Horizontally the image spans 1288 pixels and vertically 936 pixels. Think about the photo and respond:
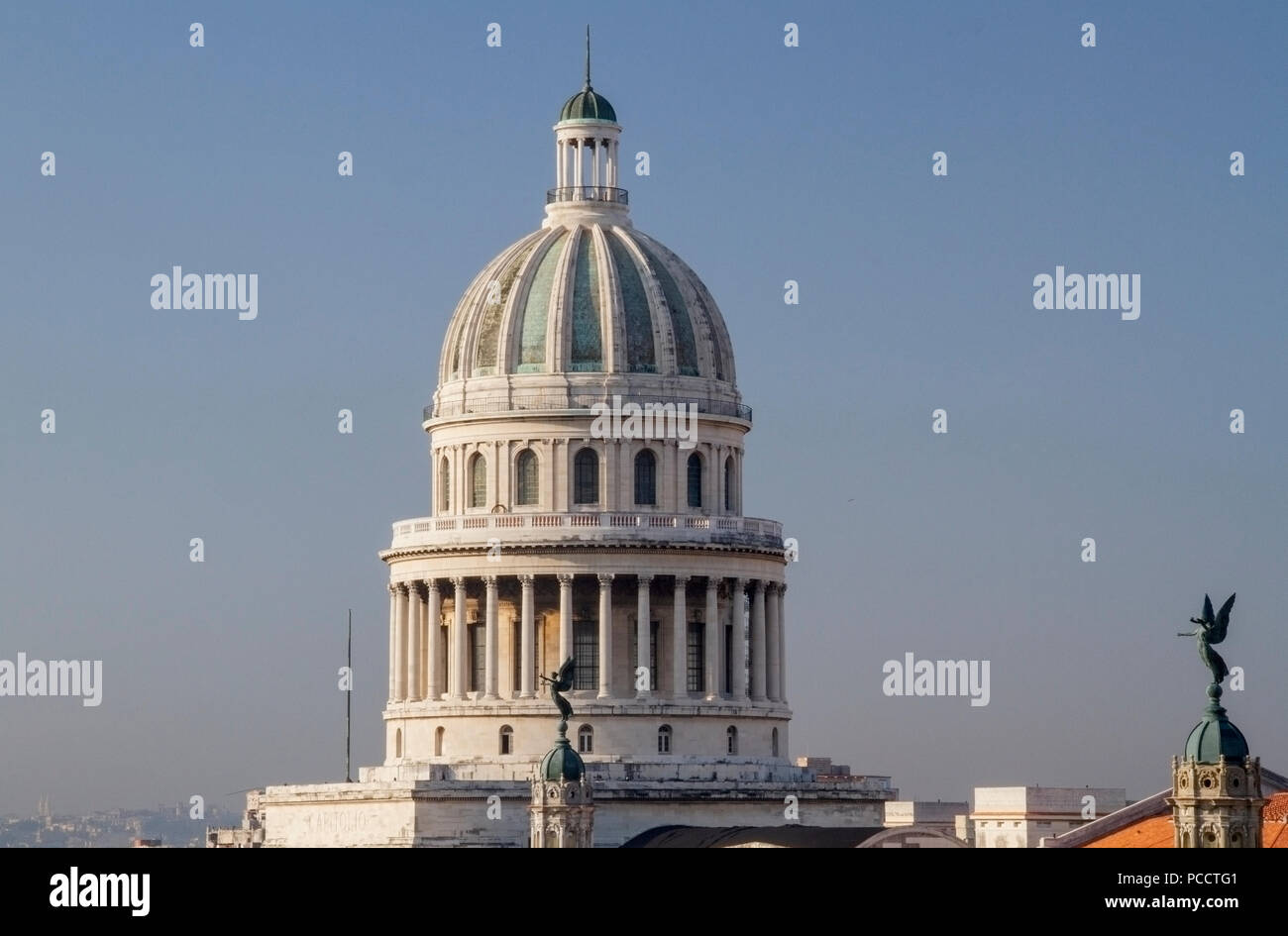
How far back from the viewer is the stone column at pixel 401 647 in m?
181

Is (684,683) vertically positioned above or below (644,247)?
below

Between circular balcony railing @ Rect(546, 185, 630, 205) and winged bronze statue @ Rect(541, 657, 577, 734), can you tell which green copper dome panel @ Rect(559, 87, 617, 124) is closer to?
circular balcony railing @ Rect(546, 185, 630, 205)

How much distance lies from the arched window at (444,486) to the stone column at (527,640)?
610 centimetres

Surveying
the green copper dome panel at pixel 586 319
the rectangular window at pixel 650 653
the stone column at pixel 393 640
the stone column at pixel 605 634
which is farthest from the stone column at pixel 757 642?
the stone column at pixel 393 640

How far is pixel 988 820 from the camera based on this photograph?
175 m

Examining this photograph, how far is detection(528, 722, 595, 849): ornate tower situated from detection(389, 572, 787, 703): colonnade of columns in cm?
1946

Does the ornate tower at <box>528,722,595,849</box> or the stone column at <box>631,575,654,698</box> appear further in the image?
the stone column at <box>631,575,654,698</box>

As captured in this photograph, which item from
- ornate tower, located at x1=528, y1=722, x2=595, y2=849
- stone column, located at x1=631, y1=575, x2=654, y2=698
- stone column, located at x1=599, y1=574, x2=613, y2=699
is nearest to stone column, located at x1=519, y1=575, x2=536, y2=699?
stone column, located at x1=599, y1=574, x2=613, y2=699

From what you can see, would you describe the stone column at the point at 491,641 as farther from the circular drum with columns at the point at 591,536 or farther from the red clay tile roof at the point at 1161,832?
the red clay tile roof at the point at 1161,832

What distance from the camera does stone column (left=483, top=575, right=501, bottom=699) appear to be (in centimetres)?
17738

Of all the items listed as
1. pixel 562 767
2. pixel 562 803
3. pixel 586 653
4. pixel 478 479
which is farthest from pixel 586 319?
pixel 562 803
